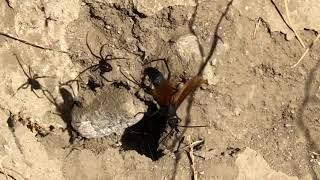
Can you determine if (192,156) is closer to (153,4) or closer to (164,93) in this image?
(164,93)

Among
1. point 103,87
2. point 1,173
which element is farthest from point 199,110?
point 1,173

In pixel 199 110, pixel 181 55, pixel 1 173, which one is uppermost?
pixel 181 55

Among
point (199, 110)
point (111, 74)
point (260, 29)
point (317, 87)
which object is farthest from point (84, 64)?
point (317, 87)

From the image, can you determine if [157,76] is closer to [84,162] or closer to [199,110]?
[199,110]

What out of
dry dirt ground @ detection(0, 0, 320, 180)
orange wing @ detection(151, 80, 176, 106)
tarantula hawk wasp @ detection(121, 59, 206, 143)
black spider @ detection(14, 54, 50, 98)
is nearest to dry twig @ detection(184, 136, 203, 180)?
dry dirt ground @ detection(0, 0, 320, 180)

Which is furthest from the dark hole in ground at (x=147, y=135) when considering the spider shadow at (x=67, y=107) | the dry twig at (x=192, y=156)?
the spider shadow at (x=67, y=107)

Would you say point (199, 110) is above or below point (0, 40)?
below
